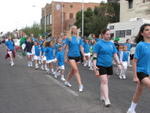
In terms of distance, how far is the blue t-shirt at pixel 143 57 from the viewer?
7.32 meters

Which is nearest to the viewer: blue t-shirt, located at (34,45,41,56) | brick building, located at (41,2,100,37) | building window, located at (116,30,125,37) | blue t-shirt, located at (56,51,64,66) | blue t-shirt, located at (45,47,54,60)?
blue t-shirt, located at (56,51,64,66)

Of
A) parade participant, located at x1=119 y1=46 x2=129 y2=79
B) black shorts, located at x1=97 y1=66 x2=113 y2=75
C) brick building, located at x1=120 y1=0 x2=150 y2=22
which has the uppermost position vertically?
brick building, located at x1=120 y1=0 x2=150 y2=22

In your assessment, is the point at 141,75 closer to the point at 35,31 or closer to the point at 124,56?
the point at 124,56

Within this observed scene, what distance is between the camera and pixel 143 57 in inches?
291

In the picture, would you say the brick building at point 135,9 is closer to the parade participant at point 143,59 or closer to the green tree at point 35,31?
the parade participant at point 143,59

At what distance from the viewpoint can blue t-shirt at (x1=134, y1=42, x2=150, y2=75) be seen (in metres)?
7.32

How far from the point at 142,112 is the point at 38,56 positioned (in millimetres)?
13265

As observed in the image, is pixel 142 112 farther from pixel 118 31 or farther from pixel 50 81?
pixel 118 31

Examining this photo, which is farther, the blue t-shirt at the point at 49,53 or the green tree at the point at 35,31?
the green tree at the point at 35,31

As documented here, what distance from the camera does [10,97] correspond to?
10352 millimetres

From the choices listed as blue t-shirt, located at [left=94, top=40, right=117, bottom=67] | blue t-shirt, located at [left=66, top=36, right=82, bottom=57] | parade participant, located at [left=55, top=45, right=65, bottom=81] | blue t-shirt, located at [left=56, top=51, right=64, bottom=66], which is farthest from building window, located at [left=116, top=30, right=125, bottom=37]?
blue t-shirt, located at [left=94, top=40, right=117, bottom=67]

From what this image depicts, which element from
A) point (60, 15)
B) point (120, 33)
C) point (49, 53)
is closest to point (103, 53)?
point (49, 53)

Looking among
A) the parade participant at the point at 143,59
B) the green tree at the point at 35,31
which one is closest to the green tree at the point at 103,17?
the green tree at the point at 35,31

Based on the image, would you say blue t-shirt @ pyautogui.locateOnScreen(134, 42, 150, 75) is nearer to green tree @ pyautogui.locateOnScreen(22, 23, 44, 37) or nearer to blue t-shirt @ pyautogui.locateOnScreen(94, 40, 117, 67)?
blue t-shirt @ pyautogui.locateOnScreen(94, 40, 117, 67)
